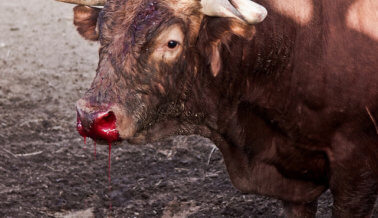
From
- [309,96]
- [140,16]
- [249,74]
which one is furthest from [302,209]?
[140,16]

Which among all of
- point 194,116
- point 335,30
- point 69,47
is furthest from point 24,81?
point 335,30

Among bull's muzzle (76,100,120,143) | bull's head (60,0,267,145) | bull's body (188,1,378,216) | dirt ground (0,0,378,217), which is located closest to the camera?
bull's muzzle (76,100,120,143)

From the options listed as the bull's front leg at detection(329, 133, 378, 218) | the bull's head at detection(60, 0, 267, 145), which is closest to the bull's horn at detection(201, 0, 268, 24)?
the bull's head at detection(60, 0, 267, 145)

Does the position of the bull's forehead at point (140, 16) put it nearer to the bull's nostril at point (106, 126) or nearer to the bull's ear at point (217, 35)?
Answer: the bull's ear at point (217, 35)

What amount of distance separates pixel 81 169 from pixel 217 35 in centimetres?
268

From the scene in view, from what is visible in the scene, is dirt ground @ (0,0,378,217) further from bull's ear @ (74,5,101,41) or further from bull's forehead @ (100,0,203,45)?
bull's forehead @ (100,0,203,45)

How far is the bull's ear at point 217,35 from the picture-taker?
3576 millimetres

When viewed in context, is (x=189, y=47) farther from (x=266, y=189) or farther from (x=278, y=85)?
(x=266, y=189)

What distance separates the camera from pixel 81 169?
5859 mm

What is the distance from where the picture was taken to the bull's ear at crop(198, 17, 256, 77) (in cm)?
358

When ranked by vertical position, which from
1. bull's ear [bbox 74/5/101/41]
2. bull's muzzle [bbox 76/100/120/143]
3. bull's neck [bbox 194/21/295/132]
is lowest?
bull's neck [bbox 194/21/295/132]

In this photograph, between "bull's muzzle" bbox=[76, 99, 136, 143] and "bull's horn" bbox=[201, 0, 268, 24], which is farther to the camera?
"bull's horn" bbox=[201, 0, 268, 24]

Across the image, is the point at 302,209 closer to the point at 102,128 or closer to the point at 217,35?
the point at 217,35

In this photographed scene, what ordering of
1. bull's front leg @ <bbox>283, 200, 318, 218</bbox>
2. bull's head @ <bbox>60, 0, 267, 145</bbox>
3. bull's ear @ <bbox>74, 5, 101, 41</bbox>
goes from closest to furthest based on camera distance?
bull's head @ <bbox>60, 0, 267, 145</bbox> → bull's ear @ <bbox>74, 5, 101, 41</bbox> → bull's front leg @ <bbox>283, 200, 318, 218</bbox>
